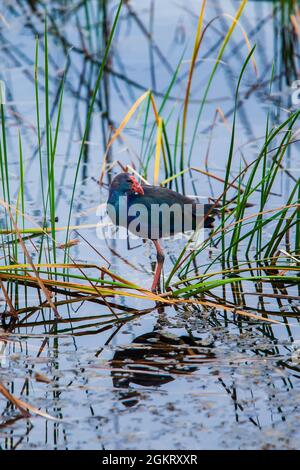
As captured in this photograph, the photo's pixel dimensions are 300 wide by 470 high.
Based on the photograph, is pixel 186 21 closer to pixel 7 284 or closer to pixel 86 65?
pixel 86 65

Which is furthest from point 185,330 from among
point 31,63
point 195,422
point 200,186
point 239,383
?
point 31,63

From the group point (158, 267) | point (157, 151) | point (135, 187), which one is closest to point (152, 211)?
point (135, 187)

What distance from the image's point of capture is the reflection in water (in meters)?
3.72

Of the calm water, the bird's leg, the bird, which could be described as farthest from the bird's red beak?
Result: the calm water

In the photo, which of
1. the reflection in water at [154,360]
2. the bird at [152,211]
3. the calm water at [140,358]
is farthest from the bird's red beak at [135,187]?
the reflection in water at [154,360]

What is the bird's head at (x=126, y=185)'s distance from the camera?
5113 mm

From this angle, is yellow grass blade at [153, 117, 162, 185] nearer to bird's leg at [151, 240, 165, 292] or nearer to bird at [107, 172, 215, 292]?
bird at [107, 172, 215, 292]

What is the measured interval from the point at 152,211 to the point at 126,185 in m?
0.21

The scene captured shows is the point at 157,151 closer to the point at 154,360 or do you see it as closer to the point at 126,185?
the point at 126,185

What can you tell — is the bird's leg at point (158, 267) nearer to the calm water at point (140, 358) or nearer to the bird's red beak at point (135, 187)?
the calm water at point (140, 358)

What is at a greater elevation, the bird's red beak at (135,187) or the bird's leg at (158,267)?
the bird's red beak at (135,187)

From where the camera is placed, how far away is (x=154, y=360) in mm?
3928

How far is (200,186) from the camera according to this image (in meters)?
Result: 6.50

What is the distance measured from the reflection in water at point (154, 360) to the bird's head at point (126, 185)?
3.65 feet
